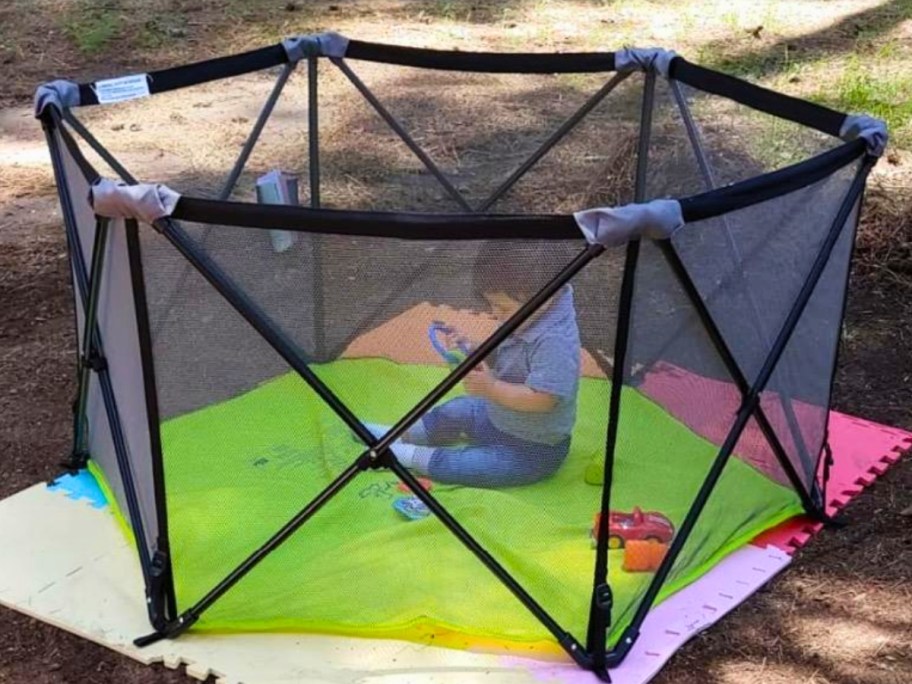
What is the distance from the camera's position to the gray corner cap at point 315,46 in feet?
11.0

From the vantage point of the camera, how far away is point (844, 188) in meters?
2.48

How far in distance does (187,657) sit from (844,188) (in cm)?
156

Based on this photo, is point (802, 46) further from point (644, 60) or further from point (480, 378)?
point (480, 378)

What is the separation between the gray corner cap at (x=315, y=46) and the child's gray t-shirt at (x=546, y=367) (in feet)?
5.06

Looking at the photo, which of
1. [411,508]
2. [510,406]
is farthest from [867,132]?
[411,508]

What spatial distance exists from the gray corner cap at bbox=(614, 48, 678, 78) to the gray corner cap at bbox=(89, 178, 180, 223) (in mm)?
1578

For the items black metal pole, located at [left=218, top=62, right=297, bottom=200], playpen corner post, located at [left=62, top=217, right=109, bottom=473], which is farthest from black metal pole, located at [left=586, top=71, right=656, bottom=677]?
black metal pole, located at [left=218, top=62, right=297, bottom=200]

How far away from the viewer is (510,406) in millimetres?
2139

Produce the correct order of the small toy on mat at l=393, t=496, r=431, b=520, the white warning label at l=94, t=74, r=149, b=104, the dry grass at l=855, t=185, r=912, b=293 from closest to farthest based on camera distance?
1. the small toy on mat at l=393, t=496, r=431, b=520
2. the white warning label at l=94, t=74, r=149, b=104
3. the dry grass at l=855, t=185, r=912, b=293

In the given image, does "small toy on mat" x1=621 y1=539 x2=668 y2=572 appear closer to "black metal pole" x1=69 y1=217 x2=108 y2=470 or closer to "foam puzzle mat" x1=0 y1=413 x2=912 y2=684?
"foam puzzle mat" x1=0 y1=413 x2=912 y2=684

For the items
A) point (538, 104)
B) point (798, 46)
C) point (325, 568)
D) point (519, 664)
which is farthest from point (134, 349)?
point (798, 46)

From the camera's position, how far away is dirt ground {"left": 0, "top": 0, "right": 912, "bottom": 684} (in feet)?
7.67

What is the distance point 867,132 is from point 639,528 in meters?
0.89

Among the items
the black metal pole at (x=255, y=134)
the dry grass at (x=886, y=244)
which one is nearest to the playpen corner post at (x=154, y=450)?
the black metal pole at (x=255, y=134)
